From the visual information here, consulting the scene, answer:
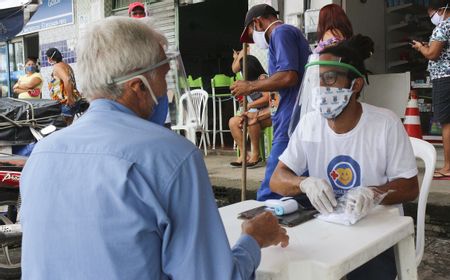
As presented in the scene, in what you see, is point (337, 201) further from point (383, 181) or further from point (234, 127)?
point (234, 127)

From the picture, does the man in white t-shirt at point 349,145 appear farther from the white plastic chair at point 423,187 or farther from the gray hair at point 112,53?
the gray hair at point 112,53

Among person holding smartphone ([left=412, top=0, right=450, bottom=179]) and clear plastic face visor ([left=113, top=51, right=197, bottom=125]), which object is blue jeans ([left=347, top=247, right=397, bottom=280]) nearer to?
clear plastic face visor ([left=113, top=51, right=197, bottom=125])

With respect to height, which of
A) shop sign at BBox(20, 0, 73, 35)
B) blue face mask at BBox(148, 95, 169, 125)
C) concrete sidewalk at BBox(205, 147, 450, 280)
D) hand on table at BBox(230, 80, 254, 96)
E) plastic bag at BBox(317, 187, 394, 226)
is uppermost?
shop sign at BBox(20, 0, 73, 35)

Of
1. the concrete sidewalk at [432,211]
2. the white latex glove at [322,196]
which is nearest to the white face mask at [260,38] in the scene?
the concrete sidewalk at [432,211]

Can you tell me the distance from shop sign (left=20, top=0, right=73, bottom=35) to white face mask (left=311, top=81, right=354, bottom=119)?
25.1 ft

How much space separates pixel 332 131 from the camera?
218 centimetres

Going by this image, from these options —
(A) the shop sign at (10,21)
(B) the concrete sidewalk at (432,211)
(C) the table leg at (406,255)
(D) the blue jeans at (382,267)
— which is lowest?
(B) the concrete sidewalk at (432,211)

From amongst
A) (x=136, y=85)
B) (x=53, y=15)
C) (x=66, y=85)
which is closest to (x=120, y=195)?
(x=136, y=85)

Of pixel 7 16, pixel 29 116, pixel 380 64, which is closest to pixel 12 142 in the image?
pixel 29 116

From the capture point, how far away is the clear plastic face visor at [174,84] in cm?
125

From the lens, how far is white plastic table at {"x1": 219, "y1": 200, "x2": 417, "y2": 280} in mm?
1324

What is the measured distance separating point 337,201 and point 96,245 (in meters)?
1.04

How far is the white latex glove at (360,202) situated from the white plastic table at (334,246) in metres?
0.04

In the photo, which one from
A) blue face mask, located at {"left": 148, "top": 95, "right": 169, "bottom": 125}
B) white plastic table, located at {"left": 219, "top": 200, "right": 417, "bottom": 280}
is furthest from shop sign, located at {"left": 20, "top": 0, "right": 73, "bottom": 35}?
blue face mask, located at {"left": 148, "top": 95, "right": 169, "bottom": 125}
